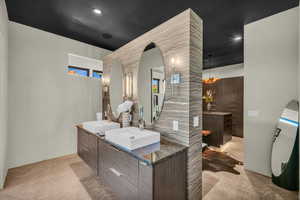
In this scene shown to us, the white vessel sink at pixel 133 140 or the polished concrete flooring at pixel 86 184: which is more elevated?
the white vessel sink at pixel 133 140

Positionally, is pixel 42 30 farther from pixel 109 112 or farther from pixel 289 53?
pixel 289 53

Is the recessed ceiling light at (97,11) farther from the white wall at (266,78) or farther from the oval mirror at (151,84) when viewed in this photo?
the white wall at (266,78)

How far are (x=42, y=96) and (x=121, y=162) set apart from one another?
98.3 inches

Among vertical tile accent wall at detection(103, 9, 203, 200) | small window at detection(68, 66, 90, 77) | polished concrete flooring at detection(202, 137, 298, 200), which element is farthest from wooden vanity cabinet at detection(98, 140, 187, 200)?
small window at detection(68, 66, 90, 77)

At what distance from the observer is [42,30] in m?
2.77

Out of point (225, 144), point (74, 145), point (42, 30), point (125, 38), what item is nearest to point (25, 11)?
point (42, 30)

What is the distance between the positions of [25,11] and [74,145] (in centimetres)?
279

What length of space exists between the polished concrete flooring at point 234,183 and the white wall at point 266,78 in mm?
280

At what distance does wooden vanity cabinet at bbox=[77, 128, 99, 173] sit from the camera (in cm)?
195

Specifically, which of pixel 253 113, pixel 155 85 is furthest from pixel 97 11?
pixel 253 113

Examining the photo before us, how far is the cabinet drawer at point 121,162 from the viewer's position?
1272 millimetres

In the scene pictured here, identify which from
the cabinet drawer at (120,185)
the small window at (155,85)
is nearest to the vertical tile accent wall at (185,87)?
the small window at (155,85)

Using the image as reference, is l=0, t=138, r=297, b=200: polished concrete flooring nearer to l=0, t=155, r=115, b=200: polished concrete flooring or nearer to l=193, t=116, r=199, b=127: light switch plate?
l=0, t=155, r=115, b=200: polished concrete flooring

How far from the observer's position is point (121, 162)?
1.42 m
